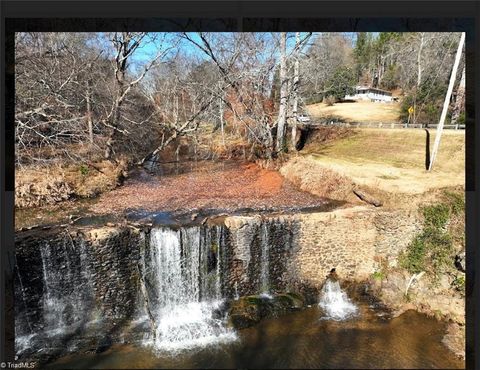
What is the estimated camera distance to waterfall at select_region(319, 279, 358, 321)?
6133 millimetres

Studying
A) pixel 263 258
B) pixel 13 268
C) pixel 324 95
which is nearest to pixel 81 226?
pixel 13 268

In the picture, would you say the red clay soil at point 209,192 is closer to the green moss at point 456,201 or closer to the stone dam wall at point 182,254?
the stone dam wall at point 182,254

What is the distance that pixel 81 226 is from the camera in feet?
19.0

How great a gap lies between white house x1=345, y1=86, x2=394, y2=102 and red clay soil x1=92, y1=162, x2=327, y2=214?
2481 millimetres

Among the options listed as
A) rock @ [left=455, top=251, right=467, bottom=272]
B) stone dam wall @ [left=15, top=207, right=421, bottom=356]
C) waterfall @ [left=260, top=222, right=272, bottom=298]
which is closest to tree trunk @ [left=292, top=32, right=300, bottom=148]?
stone dam wall @ [left=15, top=207, right=421, bottom=356]

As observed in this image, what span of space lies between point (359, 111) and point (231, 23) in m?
5.02

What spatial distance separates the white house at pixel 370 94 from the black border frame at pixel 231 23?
335cm

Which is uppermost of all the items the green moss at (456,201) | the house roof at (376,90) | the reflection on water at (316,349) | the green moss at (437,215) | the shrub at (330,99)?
the house roof at (376,90)

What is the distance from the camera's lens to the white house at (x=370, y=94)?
26.1 feet

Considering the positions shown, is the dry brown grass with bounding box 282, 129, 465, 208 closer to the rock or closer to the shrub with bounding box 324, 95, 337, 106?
the rock

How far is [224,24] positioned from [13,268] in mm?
4334

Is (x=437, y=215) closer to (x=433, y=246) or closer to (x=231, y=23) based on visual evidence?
(x=433, y=246)

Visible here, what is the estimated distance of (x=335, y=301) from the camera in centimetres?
640

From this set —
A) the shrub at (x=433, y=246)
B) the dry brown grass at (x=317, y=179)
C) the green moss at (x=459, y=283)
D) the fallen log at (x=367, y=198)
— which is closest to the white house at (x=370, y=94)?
the dry brown grass at (x=317, y=179)
